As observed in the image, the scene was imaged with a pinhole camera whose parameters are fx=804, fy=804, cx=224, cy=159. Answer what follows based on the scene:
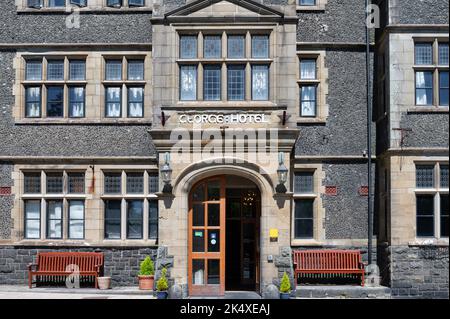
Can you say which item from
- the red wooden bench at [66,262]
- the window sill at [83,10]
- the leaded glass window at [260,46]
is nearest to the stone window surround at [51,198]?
the red wooden bench at [66,262]

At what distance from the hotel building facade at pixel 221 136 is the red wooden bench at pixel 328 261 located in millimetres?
307

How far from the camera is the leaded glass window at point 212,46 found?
19.1 metres

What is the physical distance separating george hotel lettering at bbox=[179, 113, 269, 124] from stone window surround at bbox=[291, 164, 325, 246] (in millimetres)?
2055

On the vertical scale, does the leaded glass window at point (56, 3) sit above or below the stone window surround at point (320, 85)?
above

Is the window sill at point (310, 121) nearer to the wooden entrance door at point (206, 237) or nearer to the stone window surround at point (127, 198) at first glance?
the wooden entrance door at point (206, 237)

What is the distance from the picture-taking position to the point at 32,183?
2038cm

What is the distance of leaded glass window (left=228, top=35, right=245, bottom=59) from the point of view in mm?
19125

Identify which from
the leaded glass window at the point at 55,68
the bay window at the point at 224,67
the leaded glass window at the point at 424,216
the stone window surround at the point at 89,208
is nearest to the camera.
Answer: the leaded glass window at the point at 424,216

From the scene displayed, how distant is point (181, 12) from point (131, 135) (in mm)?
3395

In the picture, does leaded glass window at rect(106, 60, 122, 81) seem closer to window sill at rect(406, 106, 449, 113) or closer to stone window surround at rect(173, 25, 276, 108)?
stone window surround at rect(173, 25, 276, 108)

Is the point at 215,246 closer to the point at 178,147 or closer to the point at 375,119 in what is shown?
the point at 178,147

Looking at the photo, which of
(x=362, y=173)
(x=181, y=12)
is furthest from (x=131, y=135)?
(x=362, y=173)

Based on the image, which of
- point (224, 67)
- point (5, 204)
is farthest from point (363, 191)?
point (5, 204)

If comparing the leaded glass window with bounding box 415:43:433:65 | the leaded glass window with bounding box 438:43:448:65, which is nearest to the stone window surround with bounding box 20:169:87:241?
the leaded glass window with bounding box 415:43:433:65
